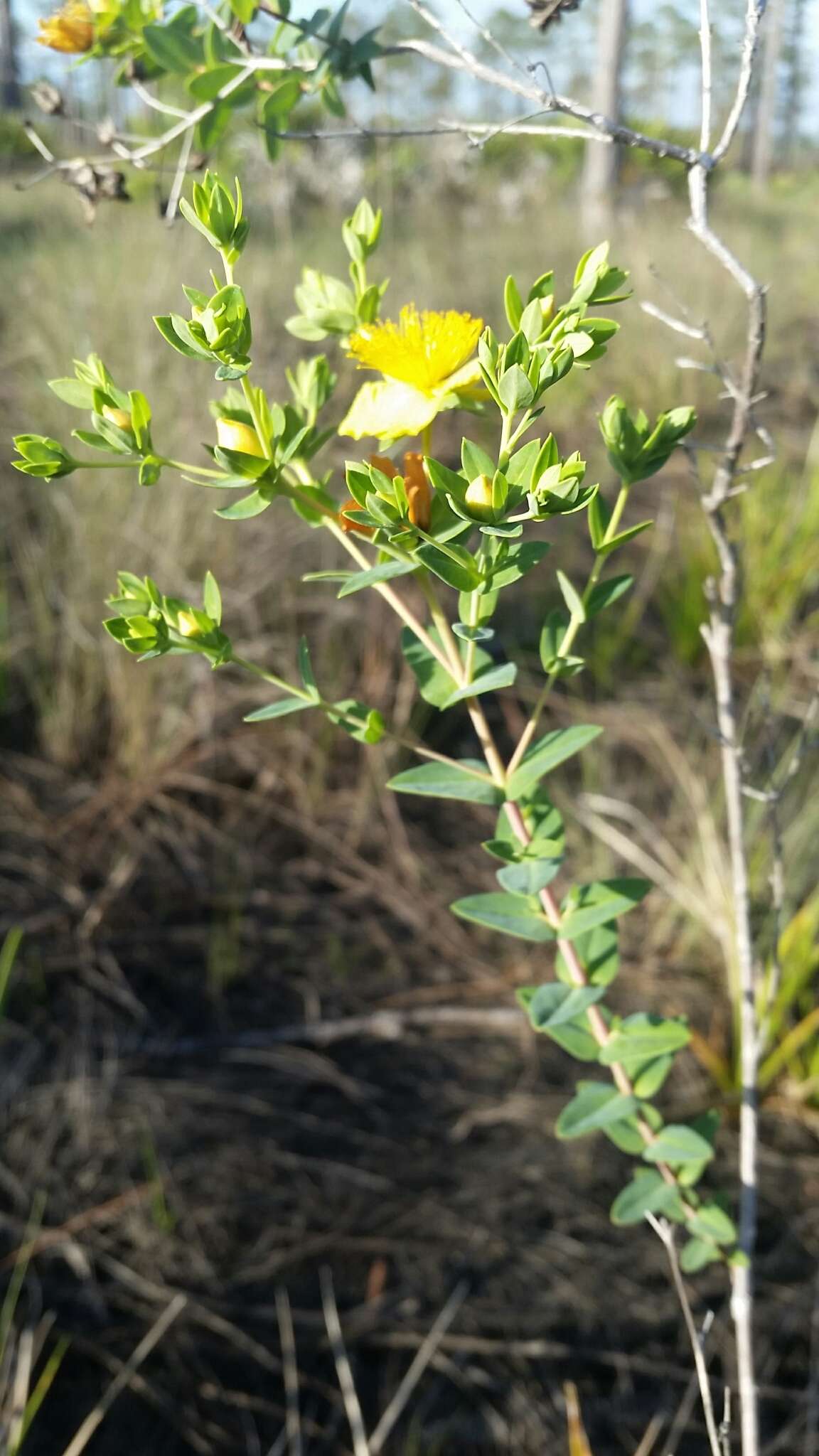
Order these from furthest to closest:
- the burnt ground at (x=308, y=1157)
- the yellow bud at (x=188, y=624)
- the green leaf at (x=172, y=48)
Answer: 1. the burnt ground at (x=308, y=1157)
2. the green leaf at (x=172, y=48)
3. the yellow bud at (x=188, y=624)

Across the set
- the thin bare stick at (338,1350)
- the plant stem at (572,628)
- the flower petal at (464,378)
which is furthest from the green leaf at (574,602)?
the thin bare stick at (338,1350)

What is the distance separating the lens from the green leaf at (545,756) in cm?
54

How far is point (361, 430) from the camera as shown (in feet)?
1.62

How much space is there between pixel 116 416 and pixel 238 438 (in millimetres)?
53

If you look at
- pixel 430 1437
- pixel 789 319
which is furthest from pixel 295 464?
pixel 789 319

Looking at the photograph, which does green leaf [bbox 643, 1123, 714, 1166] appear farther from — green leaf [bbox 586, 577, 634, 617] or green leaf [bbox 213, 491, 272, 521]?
green leaf [bbox 213, 491, 272, 521]

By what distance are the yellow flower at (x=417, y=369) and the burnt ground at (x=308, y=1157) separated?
927 mm

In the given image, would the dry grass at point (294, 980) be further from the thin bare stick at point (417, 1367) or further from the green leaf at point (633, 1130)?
the green leaf at point (633, 1130)

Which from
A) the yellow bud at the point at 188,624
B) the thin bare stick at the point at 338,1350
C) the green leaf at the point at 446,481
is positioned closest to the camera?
the green leaf at the point at 446,481

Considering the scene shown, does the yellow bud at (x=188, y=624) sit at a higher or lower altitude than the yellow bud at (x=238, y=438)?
lower

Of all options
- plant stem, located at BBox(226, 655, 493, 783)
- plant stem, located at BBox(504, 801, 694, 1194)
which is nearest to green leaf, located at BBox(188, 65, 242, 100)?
plant stem, located at BBox(226, 655, 493, 783)

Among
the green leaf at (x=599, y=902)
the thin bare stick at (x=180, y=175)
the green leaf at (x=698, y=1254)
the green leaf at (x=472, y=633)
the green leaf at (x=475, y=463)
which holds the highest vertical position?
the thin bare stick at (x=180, y=175)

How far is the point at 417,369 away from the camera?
0.48 m

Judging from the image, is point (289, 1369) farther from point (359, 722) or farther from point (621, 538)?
point (621, 538)
